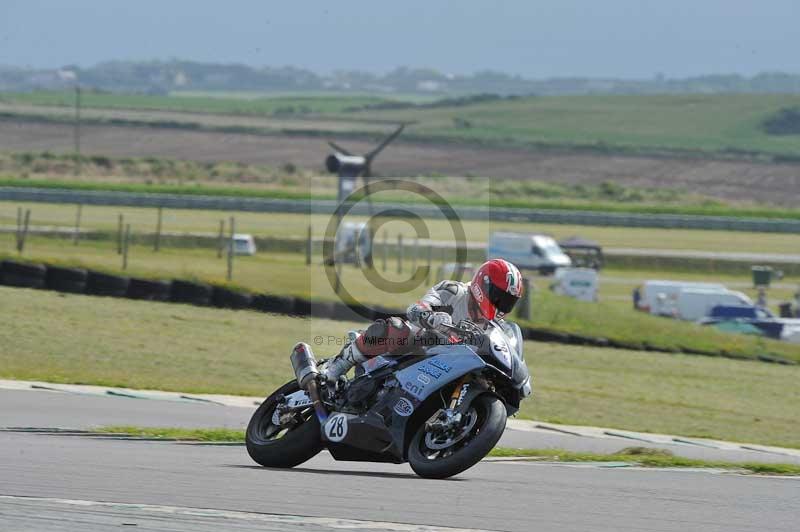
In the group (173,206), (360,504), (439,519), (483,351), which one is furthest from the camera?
(173,206)

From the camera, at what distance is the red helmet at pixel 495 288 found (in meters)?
8.54

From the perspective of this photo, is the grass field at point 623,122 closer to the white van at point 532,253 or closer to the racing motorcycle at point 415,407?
the white van at point 532,253

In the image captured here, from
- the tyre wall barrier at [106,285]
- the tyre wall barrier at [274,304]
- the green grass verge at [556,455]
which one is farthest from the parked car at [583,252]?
the green grass verge at [556,455]

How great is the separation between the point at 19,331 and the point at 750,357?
14.4m

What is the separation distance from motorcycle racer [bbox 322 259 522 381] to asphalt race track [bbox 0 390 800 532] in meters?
0.88

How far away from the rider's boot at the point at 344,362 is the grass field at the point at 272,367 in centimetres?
682

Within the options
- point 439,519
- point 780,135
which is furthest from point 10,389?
point 780,135

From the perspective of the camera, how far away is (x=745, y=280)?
45531 mm

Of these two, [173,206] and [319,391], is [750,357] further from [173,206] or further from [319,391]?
[173,206]

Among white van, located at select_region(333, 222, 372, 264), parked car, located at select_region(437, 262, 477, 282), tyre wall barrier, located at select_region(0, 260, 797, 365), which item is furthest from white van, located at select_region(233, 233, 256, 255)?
tyre wall barrier, located at select_region(0, 260, 797, 365)

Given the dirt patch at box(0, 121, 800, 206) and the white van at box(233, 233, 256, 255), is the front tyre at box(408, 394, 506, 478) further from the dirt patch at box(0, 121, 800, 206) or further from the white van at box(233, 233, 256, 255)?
the dirt patch at box(0, 121, 800, 206)

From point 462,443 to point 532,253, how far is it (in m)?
36.9

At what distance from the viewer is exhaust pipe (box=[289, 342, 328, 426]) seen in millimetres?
8828

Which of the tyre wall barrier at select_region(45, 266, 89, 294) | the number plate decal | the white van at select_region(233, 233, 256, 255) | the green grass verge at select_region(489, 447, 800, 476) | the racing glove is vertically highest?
the racing glove
